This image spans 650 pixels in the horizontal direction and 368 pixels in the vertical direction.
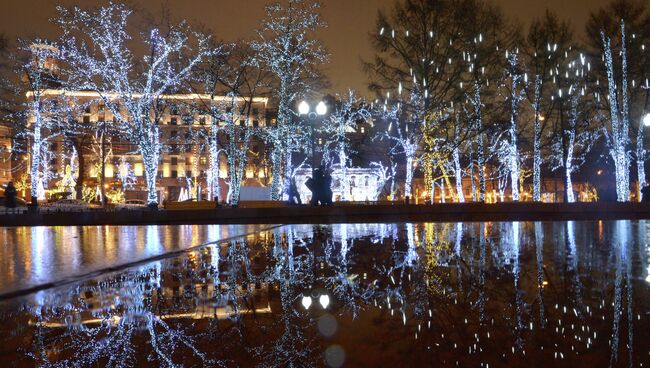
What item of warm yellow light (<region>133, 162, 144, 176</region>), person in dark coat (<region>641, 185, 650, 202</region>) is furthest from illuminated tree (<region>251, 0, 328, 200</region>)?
warm yellow light (<region>133, 162, 144, 176</region>)

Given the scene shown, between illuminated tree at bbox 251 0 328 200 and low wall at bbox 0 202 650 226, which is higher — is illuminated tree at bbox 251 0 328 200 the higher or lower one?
the higher one

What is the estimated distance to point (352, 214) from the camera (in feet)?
76.2

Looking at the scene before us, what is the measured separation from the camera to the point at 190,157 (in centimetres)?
9212

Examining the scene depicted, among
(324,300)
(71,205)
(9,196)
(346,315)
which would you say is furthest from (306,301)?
(71,205)

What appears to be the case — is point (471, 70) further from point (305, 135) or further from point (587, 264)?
point (587, 264)

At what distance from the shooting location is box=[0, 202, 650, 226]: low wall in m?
21.8

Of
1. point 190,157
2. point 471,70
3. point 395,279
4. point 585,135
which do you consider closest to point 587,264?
point 395,279

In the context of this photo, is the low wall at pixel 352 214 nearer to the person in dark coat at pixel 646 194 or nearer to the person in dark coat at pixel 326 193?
the person in dark coat at pixel 326 193

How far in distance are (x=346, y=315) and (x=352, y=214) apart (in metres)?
19.2

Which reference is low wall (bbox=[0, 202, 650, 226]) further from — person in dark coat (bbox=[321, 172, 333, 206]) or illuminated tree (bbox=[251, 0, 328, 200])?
illuminated tree (bbox=[251, 0, 328, 200])

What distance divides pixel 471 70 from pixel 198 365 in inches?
1327

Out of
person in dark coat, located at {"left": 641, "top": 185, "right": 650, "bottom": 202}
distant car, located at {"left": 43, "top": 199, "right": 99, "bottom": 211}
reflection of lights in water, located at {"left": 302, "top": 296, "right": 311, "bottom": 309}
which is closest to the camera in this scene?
reflection of lights in water, located at {"left": 302, "top": 296, "right": 311, "bottom": 309}

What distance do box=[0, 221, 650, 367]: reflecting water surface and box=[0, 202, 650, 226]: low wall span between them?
14220mm

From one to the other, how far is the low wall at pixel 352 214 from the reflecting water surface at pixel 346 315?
1422 centimetres
